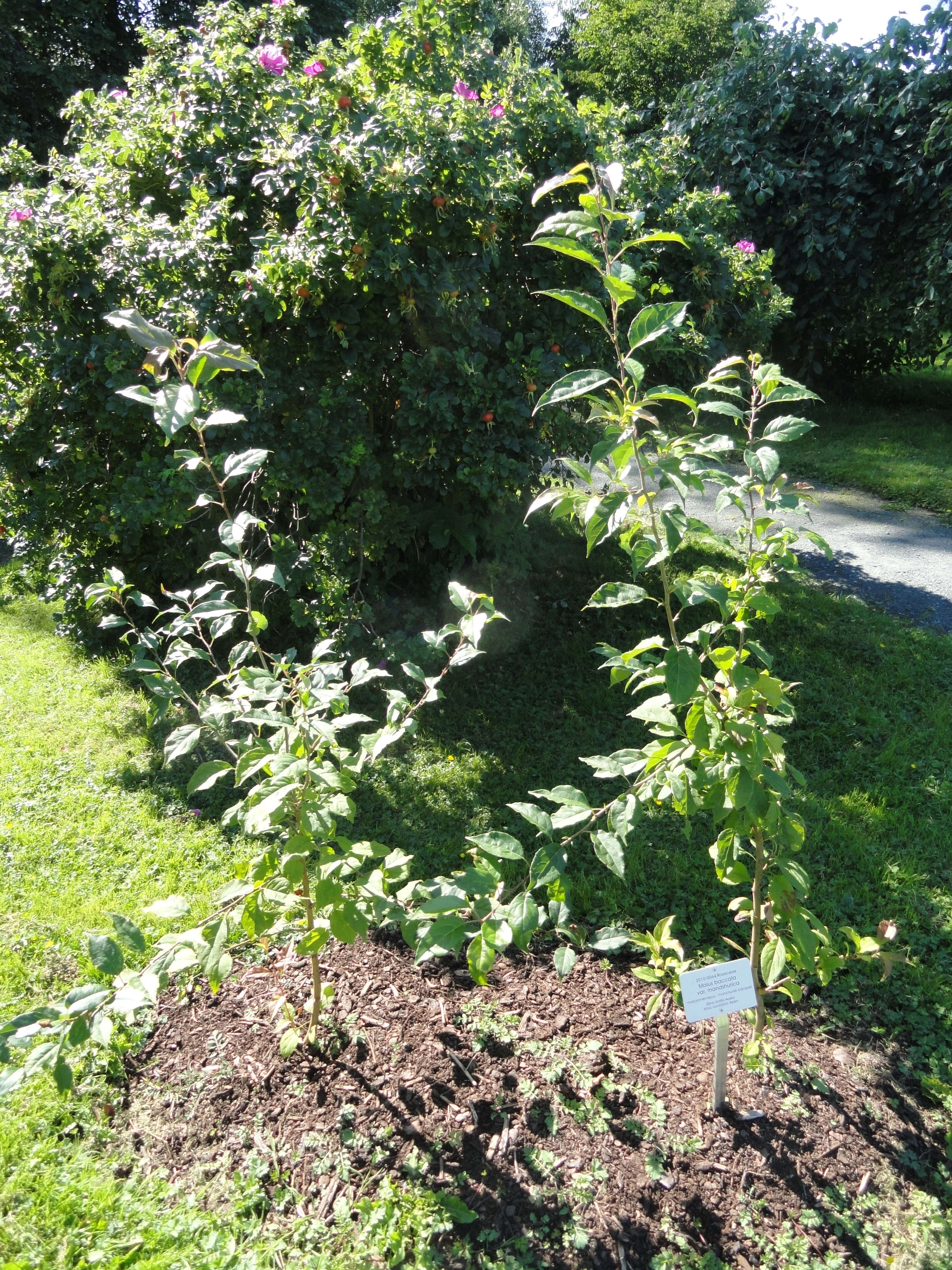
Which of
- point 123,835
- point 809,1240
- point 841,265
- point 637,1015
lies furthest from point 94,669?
point 841,265

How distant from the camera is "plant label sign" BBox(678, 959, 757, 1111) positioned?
1.81 meters

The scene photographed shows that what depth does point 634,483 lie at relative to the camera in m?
6.91

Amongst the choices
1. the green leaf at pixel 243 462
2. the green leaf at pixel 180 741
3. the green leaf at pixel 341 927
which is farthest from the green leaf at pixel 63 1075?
the green leaf at pixel 243 462

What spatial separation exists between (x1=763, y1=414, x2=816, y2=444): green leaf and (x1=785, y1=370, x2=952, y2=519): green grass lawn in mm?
5691

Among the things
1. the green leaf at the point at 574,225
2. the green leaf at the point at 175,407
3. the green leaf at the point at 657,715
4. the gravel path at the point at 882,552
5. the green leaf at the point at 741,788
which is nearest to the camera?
the green leaf at the point at 175,407

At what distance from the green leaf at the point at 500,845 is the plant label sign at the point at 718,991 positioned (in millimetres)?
525

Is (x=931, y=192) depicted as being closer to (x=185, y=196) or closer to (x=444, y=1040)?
(x=185, y=196)

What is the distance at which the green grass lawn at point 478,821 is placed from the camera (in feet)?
6.44

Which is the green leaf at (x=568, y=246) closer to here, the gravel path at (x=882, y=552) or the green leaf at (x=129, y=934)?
the green leaf at (x=129, y=934)

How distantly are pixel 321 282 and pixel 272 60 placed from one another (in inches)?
48.9

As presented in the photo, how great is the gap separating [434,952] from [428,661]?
90.9 inches

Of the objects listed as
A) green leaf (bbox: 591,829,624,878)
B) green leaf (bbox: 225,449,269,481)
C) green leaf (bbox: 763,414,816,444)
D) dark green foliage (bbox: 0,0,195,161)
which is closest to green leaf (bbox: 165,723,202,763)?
green leaf (bbox: 225,449,269,481)

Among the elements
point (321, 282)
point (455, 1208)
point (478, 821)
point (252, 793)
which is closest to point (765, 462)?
point (252, 793)

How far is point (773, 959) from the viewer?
1923mm
